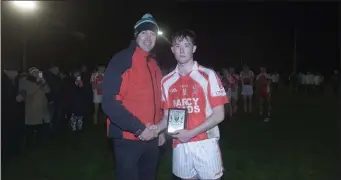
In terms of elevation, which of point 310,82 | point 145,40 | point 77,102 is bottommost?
point 77,102

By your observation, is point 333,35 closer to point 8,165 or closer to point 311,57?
point 311,57

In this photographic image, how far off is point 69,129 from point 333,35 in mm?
35103

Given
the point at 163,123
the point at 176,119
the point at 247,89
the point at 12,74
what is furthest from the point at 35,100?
the point at 247,89

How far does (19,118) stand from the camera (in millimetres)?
8391

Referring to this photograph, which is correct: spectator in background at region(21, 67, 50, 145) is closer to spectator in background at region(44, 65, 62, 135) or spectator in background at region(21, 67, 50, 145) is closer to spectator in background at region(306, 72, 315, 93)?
spectator in background at region(44, 65, 62, 135)

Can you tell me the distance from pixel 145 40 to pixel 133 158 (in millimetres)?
939

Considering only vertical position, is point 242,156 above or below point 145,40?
below

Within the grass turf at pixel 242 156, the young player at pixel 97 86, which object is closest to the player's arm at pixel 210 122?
the grass turf at pixel 242 156

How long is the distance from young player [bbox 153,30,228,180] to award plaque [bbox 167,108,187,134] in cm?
4

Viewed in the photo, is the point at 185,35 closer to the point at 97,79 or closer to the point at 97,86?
the point at 97,86

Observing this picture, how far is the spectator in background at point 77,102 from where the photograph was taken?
10.9 metres

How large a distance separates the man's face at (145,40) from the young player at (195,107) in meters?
0.26

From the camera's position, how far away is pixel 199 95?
3.28m

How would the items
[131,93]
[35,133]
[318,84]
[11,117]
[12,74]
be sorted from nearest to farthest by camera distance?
[131,93]
[11,117]
[12,74]
[35,133]
[318,84]
